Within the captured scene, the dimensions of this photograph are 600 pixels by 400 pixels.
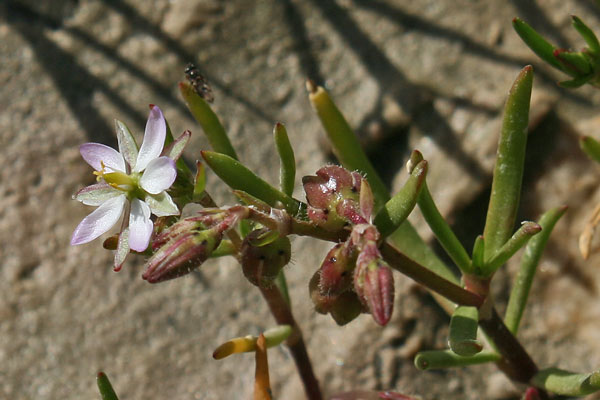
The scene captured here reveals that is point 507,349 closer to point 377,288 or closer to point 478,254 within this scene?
point 478,254

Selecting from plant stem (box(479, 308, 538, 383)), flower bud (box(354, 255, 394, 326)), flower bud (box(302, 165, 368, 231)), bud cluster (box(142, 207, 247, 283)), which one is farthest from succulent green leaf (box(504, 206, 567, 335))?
bud cluster (box(142, 207, 247, 283))

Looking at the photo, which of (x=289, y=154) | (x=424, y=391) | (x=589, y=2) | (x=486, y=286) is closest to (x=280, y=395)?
(x=424, y=391)

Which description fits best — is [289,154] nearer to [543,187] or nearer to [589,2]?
[543,187]

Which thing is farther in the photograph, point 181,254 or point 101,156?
point 101,156

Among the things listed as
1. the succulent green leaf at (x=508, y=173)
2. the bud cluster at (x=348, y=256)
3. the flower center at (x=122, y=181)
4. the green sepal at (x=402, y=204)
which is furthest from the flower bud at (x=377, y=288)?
the succulent green leaf at (x=508, y=173)

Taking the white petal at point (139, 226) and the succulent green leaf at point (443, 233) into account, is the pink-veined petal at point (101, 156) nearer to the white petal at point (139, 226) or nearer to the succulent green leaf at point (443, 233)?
the white petal at point (139, 226)

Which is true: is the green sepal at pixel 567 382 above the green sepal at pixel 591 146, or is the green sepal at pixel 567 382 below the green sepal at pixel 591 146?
below

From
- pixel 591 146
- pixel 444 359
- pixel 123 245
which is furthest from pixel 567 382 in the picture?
pixel 123 245
